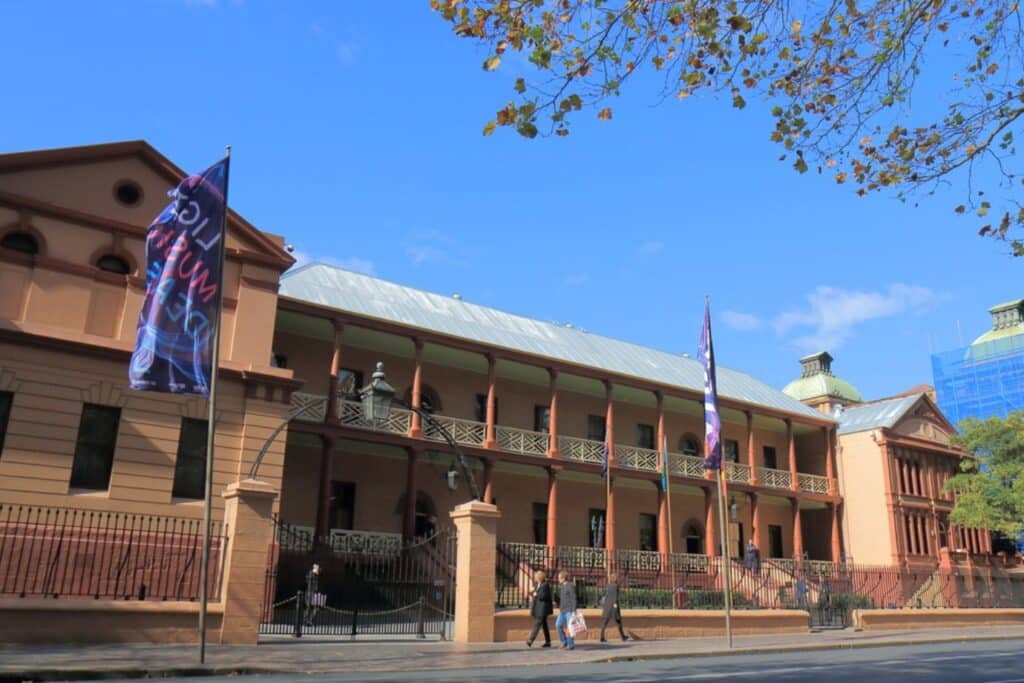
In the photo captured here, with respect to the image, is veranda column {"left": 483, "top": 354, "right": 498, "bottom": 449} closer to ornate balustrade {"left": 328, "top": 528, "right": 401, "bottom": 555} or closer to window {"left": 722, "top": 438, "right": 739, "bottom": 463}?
ornate balustrade {"left": 328, "top": 528, "right": 401, "bottom": 555}

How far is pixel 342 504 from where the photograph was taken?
25.5 m

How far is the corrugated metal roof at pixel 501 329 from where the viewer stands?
83.4ft

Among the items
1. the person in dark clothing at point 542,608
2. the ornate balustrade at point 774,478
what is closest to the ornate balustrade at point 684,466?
the ornate balustrade at point 774,478

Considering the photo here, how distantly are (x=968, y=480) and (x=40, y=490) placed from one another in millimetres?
34364

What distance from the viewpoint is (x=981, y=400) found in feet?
162

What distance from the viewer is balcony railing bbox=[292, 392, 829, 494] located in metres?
23.9

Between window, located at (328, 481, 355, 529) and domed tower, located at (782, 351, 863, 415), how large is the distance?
104ft

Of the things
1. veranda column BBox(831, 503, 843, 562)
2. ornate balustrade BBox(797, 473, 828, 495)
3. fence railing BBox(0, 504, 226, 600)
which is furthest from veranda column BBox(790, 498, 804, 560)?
fence railing BBox(0, 504, 226, 600)

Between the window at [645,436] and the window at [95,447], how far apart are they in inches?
834

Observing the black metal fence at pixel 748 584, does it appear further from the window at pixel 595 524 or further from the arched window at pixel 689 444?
the arched window at pixel 689 444

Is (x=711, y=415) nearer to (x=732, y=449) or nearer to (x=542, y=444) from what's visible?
(x=542, y=444)

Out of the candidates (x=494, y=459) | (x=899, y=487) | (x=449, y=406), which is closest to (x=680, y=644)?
(x=494, y=459)

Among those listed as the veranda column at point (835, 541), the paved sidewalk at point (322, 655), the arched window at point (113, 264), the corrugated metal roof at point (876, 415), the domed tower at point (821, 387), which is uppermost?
the domed tower at point (821, 387)

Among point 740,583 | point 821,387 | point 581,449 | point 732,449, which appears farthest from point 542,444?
point 821,387
